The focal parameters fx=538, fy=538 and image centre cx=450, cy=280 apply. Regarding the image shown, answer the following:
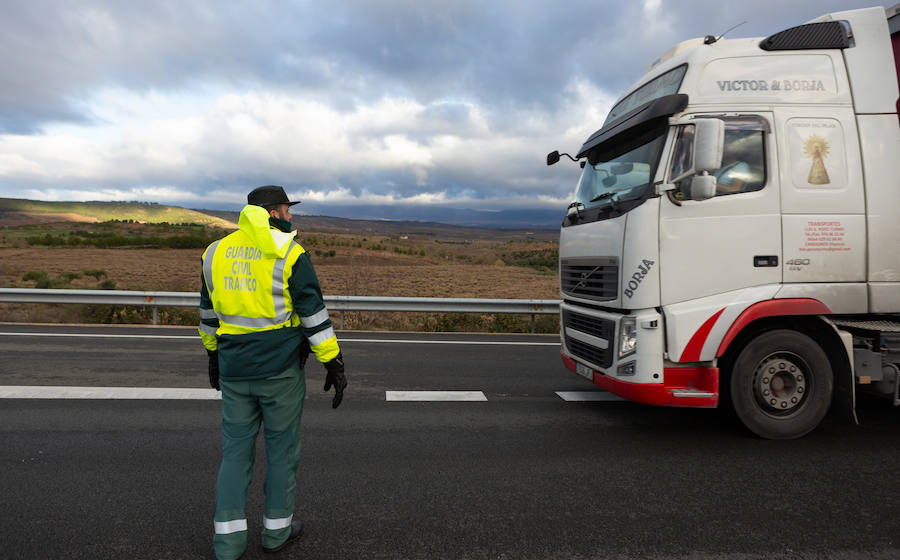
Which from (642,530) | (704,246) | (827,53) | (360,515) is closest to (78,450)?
(360,515)

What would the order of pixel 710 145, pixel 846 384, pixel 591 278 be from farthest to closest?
pixel 591 278 < pixel 846 384 < pixel 710 145

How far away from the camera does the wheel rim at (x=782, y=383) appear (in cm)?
429

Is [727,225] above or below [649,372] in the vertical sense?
above

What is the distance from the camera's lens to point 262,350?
107 inches

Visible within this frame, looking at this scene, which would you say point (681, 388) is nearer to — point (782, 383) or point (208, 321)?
point (782, 383)

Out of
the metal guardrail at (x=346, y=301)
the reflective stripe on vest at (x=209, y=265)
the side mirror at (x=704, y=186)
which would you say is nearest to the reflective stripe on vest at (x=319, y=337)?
the reflective stripe on vest at (x=209, y=265)

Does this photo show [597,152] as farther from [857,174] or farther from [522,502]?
[522,502]

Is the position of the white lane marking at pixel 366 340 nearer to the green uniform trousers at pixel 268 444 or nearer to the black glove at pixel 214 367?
the black glove at pixel 214 367

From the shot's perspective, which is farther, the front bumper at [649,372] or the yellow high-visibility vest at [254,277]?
the front bumper at [649,372]

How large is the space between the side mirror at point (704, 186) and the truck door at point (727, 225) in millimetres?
113

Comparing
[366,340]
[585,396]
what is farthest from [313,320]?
[366,340]

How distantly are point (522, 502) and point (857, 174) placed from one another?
3.64 metres

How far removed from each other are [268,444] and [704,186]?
334 cm

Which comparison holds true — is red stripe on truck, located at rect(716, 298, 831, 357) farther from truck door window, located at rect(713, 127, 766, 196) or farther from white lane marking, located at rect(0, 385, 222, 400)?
white lane marking, located at rect(0, 385, 222, 400)
